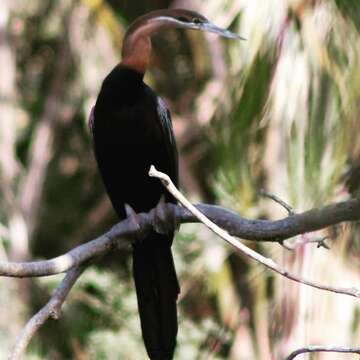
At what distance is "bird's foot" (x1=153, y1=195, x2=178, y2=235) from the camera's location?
3.21 metres

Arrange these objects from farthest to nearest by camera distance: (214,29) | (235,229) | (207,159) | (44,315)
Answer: (207,159) < (214,29) < (235,229) < (44,315)

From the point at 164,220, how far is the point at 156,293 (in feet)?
0.84

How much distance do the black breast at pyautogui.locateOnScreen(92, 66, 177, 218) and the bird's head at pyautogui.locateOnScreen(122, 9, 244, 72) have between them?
6 centimetres

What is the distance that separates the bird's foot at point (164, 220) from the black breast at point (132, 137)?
0.18 metres

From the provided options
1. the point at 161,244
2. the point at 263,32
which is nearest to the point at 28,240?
the point at 161,244

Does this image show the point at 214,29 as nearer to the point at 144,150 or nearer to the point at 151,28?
the point at 151,28

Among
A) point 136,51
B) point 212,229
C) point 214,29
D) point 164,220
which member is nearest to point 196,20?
point 214,29

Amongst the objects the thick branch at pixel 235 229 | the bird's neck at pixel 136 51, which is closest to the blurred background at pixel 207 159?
the thick branch at pixel 235 229

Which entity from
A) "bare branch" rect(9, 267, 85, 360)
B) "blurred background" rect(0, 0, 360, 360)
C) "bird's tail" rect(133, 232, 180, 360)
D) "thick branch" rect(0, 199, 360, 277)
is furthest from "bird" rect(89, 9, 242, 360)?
"bare branch" rect(9, 267, 85, 360)

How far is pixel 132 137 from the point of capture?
3377mm

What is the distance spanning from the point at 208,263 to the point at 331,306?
8.77ft

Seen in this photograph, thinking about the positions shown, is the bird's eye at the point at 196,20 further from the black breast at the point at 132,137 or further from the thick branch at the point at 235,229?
the thick branch at the point at 235,229

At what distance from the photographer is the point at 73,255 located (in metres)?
2.59

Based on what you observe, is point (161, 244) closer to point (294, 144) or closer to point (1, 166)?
point (294, 144)
